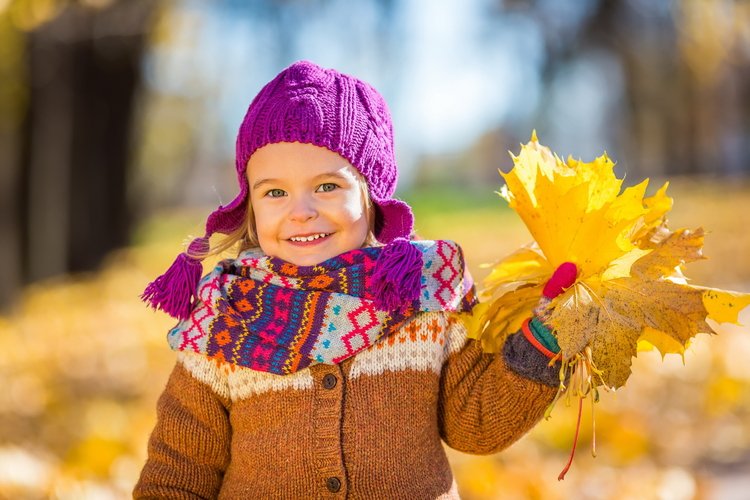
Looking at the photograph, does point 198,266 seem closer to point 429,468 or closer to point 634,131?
point 429,468

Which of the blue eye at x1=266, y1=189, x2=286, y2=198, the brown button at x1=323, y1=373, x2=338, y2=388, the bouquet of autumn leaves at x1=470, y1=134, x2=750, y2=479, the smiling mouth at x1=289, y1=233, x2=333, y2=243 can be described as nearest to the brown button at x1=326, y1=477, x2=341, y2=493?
the brown button at x1=323, y1=373, x2=338, y2=388

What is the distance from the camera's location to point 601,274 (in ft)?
6.75

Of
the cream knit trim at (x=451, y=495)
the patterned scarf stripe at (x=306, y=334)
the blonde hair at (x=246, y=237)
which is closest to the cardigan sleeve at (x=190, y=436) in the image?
the patterned scarf stripe at (x=306, y=334)

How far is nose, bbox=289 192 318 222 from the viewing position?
218 cm

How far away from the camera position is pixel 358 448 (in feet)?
7.02

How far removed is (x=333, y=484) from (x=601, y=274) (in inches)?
32.4

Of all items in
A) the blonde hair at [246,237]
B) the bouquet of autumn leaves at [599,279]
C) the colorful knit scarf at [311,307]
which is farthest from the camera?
the blonde hair at [246,237]

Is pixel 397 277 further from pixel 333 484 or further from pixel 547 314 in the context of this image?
pixel 333 484

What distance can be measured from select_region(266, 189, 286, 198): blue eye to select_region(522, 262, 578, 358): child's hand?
2.32ft

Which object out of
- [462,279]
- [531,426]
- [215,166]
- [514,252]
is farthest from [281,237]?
[215,166]

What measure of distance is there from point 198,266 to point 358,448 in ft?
2.19

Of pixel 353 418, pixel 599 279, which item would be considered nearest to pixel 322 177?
pixel 353 418

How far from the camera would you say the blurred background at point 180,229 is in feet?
13.4

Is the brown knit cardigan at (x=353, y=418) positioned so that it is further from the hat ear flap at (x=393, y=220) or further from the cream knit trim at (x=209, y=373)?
Result: the hat ear flap at (x=393, y=220)
